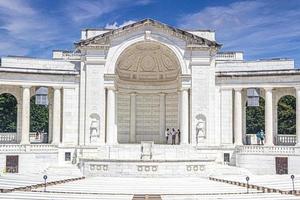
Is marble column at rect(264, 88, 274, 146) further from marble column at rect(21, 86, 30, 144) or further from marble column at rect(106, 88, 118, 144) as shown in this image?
marble column at rect(21, 86, 30, 144)

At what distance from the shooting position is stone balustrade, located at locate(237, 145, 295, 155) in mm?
50250

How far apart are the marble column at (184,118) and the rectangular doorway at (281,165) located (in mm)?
10118

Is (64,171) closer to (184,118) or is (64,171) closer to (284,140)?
(184,118)

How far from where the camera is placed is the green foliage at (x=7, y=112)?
8538 cm

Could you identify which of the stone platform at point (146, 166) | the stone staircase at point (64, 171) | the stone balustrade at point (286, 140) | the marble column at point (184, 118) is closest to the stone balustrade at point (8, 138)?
the stone staircase at point (64, 171)

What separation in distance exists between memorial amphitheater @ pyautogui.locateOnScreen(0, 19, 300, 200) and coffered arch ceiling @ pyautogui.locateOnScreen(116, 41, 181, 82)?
0.13 m

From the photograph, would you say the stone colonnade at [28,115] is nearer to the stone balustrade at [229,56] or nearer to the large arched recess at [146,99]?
the large arched recess at [146,99]

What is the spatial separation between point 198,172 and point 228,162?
10.1 m

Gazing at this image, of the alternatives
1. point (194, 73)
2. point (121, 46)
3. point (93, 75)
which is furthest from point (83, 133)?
point (194, 73)

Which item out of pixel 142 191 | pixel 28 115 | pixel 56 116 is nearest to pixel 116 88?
pixel 56 116

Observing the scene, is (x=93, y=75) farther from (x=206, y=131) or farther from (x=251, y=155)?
(x=251, y=155)

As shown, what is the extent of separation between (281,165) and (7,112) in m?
54.7

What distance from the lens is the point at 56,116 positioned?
5553 centimetres

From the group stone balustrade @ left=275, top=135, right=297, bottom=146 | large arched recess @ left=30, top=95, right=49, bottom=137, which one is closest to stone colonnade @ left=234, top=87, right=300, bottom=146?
stone balustrade @ left=275, top=135, right=297, bottom=146
